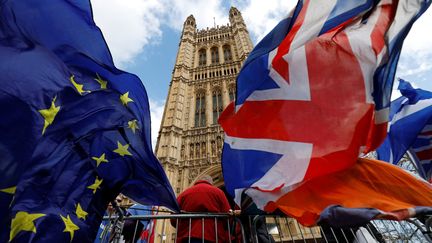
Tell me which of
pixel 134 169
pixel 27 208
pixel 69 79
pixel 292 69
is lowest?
pixel 27 208

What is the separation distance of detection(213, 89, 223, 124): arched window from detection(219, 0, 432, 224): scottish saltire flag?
51.8ft

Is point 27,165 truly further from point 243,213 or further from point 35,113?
point 243,213

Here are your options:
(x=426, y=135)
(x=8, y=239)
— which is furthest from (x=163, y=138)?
(x=8, y=239)

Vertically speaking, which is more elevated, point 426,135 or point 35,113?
point 426,135

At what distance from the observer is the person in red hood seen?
2.47 meters

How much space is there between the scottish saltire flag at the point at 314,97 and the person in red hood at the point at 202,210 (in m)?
0.40

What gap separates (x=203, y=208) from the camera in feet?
8.93

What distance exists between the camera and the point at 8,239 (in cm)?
135

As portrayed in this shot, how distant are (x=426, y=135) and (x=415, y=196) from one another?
10.1 ft

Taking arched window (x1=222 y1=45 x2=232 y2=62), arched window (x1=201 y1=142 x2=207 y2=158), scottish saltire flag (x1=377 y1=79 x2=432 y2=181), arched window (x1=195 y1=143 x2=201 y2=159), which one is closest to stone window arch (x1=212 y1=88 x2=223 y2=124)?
arched window (x1=201 y1=142 x2=207 y2=158)

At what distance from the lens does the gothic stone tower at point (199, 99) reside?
50.2 ft

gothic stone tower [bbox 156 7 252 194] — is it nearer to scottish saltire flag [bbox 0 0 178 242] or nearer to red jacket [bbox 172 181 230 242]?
red jacket [bbox 172 181 230 242]

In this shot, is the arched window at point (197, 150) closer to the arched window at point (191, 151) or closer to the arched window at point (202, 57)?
the arched window at point (191, 151)

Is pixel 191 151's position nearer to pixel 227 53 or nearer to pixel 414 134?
pixel 414 134
